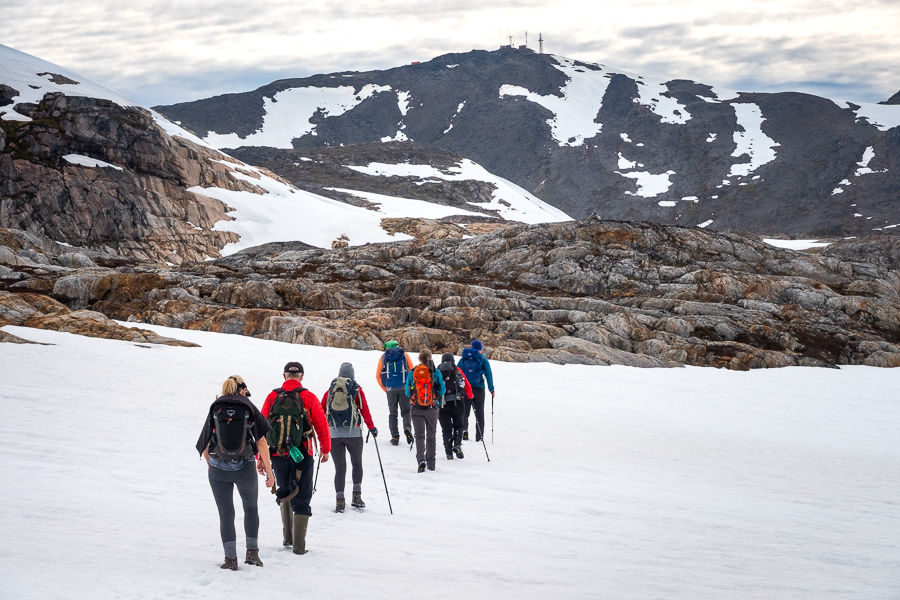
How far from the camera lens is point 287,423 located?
8320mm

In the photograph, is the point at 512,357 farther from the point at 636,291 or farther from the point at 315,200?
the point at 315,200

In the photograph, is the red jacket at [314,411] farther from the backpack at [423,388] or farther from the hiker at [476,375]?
the hiker at [476,375]

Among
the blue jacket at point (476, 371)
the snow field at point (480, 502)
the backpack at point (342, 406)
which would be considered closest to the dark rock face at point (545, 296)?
the snow field at point (480, 502)

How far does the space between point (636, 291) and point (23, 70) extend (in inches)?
3689

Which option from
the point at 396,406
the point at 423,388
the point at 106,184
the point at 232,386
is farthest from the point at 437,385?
the point at 106,184

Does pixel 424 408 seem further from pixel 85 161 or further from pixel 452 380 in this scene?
pixel 85 161

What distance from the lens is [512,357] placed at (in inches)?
1220

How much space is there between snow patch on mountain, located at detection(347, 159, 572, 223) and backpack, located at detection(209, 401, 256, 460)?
449ft

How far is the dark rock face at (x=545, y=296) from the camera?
3438 centimetres

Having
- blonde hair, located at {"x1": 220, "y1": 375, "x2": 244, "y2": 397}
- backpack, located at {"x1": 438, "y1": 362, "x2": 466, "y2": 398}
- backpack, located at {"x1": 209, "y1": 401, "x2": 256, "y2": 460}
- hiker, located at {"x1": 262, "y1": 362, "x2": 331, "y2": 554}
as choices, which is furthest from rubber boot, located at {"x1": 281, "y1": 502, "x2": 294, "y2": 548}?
backpack, located at {"x1": 438, "y1": 362, "x2": 466, "y2": 398}

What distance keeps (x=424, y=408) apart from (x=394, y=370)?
1974 mm

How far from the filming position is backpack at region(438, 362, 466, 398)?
14406mm

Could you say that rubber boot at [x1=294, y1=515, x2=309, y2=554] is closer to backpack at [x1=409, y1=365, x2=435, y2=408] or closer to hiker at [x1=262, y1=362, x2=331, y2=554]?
hiker at [x1=262, y1=362, x2=331, y2=554]

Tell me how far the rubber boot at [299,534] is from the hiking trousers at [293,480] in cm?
7
